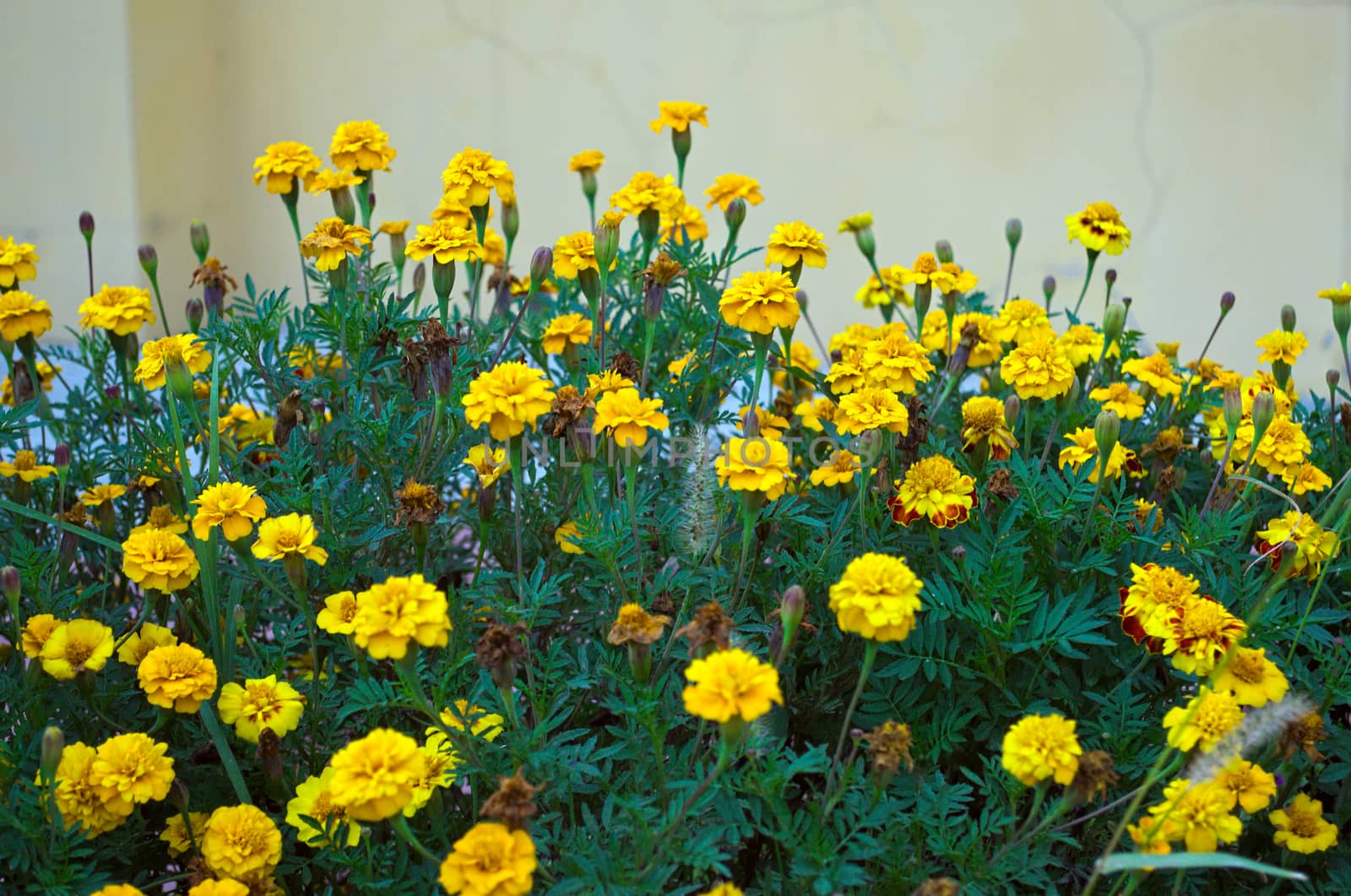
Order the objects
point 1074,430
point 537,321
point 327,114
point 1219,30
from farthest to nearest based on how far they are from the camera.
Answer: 1. point 327,114
2. point 1219,30
3. point 537,321
4. point 1074,430

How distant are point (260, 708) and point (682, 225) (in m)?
0.73

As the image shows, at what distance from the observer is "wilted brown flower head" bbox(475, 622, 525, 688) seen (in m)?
0.72

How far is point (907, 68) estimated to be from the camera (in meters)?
2.98

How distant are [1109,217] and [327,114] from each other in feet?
8.73

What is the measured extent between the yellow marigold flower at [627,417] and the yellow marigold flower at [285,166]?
553mm

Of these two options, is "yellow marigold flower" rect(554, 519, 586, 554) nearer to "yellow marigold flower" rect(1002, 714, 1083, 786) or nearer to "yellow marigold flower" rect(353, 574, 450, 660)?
"yellow marigold flower" rect(353, 574, 450, 660)

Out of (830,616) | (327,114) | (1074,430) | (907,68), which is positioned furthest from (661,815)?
(327,114)

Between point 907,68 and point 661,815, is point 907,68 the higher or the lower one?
the higher one

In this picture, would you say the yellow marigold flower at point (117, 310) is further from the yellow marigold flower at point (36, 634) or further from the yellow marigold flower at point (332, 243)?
the yellow marigold flower at point (36, 634)

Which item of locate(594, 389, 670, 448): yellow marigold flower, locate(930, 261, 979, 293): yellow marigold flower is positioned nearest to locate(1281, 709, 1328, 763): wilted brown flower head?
locate(594, 389, 670, 448): yellow marigold flower

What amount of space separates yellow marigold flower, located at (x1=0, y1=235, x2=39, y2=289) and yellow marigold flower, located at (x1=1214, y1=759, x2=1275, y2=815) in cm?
116

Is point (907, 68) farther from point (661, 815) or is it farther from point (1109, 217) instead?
point (661, 815)

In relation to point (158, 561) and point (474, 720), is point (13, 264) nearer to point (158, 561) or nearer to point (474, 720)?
point (158, 561)

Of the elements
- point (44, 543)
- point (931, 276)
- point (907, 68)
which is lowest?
point (44, 543)
